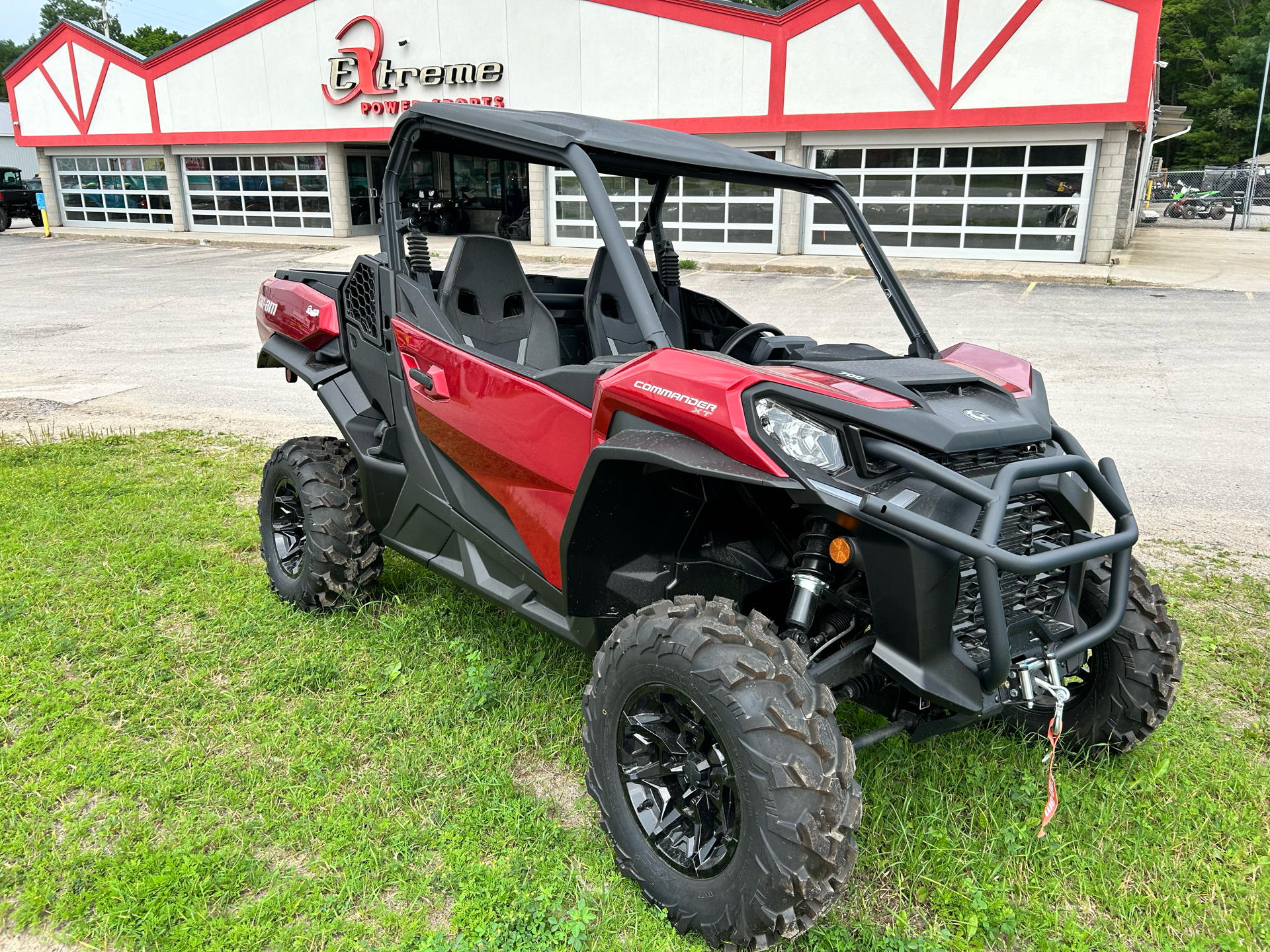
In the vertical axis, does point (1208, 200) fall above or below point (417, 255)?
above

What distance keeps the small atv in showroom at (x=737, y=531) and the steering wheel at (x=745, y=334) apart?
0.02m

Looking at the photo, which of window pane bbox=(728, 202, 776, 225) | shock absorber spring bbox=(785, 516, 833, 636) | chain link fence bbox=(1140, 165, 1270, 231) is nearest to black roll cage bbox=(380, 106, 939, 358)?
shock absorber spring bbox=(785, 516, 833, 636)

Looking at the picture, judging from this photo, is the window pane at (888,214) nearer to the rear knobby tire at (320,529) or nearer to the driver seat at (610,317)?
the driver seat at (610,317)

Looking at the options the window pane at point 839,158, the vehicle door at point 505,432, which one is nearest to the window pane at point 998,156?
the window pane at point 839,158

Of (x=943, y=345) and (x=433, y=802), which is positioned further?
(x=943, y=345)

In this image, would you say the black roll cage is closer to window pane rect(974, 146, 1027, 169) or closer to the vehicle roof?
the vehicle roof

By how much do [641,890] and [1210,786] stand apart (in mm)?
1910

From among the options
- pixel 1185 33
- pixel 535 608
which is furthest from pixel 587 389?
pixel 1185 33

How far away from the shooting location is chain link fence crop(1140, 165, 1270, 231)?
34.6 m

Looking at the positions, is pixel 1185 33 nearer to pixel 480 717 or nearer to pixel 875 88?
pixel 875 88

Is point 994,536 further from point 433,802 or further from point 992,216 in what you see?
point 992,216

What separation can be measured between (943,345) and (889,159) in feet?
34.7

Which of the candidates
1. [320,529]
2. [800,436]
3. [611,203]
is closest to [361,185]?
[320,529]

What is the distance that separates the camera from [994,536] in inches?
82.2
